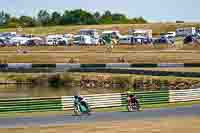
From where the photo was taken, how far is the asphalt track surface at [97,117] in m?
34.4

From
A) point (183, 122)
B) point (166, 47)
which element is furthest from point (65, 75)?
point (183, 122)

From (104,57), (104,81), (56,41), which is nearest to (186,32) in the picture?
(56,41)

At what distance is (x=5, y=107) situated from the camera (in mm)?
38469

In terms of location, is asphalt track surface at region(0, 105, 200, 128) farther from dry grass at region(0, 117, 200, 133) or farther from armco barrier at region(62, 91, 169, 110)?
armco barrier at region(62, 91, 169, 110)

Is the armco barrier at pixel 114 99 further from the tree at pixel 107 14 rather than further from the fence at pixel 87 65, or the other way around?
the tree at pixel 107 14

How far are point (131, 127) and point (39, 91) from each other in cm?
3182

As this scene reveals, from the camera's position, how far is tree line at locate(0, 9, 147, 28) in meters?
176

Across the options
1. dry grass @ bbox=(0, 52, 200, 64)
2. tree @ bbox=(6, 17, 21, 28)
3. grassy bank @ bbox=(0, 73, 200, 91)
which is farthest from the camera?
tree @ bbox=(6, 17, 21, 28)

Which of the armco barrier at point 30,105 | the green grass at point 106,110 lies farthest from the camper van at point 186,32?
the armco barrier at point 30,105

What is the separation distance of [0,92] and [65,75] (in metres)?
9.70

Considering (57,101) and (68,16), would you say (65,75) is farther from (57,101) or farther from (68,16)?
(68,16)

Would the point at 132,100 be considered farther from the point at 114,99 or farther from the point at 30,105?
the point at 30,105

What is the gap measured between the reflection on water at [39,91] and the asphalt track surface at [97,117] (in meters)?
20.6

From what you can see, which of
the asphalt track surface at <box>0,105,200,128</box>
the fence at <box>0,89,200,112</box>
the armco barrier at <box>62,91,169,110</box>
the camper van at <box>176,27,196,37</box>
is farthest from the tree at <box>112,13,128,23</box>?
the asphalt track surface at <box>0,105,200,128</box>
